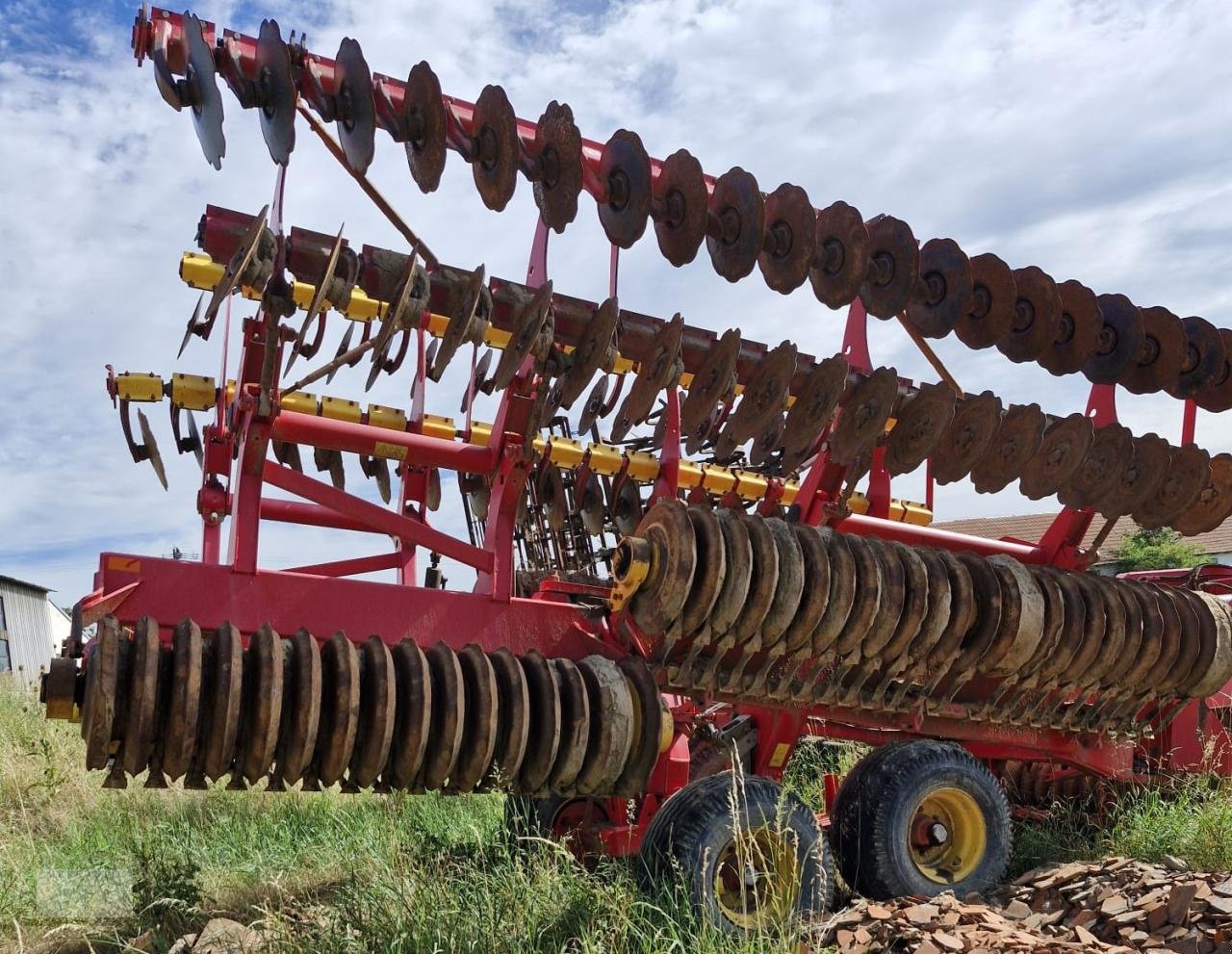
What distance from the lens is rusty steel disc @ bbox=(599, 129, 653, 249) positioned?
199 inches

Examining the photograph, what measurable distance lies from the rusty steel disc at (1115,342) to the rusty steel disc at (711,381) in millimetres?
2166

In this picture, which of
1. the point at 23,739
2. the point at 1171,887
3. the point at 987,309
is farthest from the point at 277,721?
the point at 23,739

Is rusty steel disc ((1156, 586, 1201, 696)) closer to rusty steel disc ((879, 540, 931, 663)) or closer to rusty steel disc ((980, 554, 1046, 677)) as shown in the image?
rusty steel disc ((980, 554, 1046, 677))

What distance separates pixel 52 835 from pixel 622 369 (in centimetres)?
479

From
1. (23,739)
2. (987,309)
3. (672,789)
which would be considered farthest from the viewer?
(23,739)

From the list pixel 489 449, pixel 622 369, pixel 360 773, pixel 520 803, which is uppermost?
pixel 622 369

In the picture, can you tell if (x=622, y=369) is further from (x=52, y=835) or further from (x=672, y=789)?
(x=52, y=835)

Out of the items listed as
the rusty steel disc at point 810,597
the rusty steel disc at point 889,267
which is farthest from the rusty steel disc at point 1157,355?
the rusty steel disc at point 810,597

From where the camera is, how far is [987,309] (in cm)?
612

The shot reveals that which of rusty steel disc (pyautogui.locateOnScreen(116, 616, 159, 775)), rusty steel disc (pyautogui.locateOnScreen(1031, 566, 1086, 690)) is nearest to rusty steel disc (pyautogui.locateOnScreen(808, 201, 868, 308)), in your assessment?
rusty steel disc (pyautogui.locateOnScreen(1031, 566, 1086, 690))

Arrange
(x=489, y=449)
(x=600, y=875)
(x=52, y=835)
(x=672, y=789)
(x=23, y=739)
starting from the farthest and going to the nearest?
1. (x=23, y=739)
2. (x=52, y=835)
3. (x=489, y=449)
4. (x=672, y=789)
5. (x=600, y=875)

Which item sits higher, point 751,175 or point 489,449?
point 751,175

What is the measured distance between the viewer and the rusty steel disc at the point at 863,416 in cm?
596

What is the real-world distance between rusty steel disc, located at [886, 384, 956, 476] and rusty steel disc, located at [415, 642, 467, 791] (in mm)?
3040
